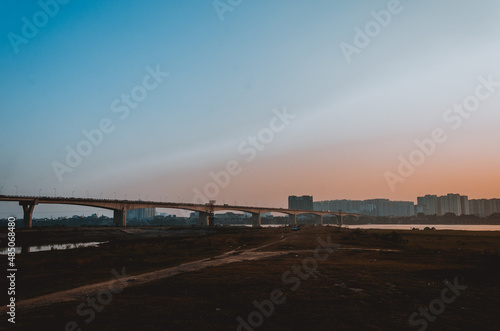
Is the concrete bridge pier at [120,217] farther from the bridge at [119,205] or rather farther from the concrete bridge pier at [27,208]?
the concrete bridge pier at [27,208]

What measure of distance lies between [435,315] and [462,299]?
10.1 ft

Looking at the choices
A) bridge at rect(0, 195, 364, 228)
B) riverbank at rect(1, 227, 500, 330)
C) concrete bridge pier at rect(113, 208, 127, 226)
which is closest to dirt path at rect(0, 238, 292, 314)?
riverbank at rect(1, 227, 500, 330)

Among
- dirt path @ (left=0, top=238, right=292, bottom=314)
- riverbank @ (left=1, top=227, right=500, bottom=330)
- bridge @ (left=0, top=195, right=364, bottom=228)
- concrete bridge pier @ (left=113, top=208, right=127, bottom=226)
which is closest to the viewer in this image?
riverbank @ (left=1, top=227, right=500, bottom=330)

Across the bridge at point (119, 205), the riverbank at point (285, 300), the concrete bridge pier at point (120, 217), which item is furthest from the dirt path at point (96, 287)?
the concrete bridge pier at point (120, 217)

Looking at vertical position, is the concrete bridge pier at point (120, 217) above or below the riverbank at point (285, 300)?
below

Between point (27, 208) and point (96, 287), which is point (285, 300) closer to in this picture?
point (96, 287)

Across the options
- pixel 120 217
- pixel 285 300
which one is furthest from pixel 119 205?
pixel 285 300

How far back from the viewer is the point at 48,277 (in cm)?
1841

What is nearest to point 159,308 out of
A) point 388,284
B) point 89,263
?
point 388,284

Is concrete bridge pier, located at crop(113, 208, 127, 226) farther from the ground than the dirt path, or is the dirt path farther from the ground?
the dirt path

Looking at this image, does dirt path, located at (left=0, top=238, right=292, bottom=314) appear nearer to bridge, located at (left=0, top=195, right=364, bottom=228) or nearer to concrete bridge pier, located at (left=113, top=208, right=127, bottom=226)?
bridge, located at (left=0, top=195, right=364, bottom=228)

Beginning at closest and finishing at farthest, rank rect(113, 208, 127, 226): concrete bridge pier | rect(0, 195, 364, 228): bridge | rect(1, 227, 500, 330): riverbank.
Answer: rect(1, 227, 500, 330): riverbank < rect(0, 195, 364, 228): bridge < rect(113, 208, 127, 226): concrete bridge pier

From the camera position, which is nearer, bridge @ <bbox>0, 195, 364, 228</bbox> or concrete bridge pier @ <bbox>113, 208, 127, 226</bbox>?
bridge @ <bbox>0, 195, 364, 228</bbox>

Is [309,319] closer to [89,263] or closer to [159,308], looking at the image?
[159,308]
